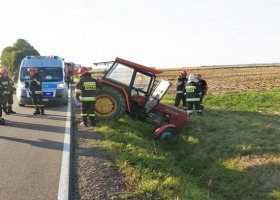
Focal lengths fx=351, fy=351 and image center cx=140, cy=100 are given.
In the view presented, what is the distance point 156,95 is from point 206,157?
2781 mm

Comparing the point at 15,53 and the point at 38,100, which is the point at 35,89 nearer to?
the point at 38,100

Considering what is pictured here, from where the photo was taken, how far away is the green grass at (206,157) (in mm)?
5793

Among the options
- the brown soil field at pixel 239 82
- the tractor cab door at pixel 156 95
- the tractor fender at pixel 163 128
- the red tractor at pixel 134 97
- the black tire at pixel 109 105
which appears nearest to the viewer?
the tractor fender at pixel 163 128

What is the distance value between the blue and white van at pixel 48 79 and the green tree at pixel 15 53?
51.4m

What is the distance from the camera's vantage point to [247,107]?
47.6ft

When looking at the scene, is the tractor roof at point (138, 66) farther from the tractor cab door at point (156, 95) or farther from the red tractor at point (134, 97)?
the tractor cab door at point (156, 95)

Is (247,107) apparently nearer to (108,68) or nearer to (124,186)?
(108,68)

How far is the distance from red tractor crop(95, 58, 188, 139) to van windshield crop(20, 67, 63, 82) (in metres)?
5.25

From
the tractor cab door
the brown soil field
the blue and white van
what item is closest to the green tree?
the brown soil field

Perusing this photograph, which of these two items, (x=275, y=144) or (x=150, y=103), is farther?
(x=150, y=103)

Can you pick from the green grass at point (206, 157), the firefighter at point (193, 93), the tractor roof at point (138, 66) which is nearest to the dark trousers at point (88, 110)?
the green grass at point (206, 157)

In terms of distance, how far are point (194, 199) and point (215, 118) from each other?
7307mm

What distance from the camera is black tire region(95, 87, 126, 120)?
34.7 ft

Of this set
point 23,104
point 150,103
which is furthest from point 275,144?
point 23,104
